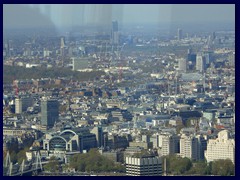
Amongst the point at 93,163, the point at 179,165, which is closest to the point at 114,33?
the point at 93,163

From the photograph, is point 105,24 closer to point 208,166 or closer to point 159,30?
point 159,30

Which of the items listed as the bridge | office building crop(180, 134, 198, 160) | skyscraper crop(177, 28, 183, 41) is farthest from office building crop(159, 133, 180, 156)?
the bridge

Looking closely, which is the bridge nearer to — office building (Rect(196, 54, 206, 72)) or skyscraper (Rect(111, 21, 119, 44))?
skyscraper (Rect(111, 21, 119, 44))

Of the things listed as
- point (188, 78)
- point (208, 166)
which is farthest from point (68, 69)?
point (208, 166)

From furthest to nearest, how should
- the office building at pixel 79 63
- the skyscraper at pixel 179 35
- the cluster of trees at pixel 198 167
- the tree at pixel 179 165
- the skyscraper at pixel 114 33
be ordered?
the office building at pixel 79 63
the skyscraper at pixel 114 33
the skyscraper at pixel 179 35
the tree at pixel 179 165
the cluster of trees at pixel 198 167

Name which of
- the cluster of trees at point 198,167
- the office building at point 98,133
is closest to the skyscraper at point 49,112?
the office building at point 98,133

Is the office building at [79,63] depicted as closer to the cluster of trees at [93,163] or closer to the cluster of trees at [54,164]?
the cluster of trees at [93,163]

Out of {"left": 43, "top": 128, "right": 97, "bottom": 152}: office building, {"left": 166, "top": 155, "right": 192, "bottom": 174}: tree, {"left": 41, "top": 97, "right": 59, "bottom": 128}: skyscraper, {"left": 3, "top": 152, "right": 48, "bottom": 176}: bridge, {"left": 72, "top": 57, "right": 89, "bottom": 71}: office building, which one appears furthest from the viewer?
{"left": 72, "top": 57, "right": 89, "bottom": 71}: office building
